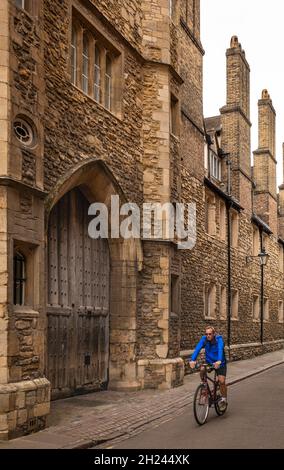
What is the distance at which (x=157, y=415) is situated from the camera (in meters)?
10.4

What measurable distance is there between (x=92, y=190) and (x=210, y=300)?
32.3 ft

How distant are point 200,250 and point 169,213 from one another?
5.46 metres

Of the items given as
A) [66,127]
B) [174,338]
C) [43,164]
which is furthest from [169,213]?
[43,164]

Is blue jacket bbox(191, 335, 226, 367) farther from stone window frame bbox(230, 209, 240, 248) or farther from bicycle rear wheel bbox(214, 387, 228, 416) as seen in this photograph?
stone window frame bbox(230, 209, 240, 248)

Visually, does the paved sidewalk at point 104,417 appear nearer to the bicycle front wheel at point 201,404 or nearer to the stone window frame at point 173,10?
the bicycle front wheel at point 201,404

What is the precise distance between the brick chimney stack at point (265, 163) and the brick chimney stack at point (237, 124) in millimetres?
4981

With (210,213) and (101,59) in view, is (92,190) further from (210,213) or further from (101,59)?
(210,213)

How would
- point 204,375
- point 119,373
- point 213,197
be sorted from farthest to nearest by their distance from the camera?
point 213,197 → point 119,373 → point 204,375

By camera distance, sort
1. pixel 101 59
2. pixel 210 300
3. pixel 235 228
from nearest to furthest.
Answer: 1. pixel 101 59
2. pixel 210 300
3. pixel 235 228

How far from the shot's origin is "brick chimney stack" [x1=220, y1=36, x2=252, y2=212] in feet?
86.4

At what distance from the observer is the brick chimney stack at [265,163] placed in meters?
32.7

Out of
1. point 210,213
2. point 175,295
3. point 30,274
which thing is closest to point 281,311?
point 210,213

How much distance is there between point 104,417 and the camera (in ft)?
32.7
